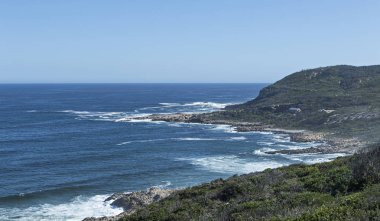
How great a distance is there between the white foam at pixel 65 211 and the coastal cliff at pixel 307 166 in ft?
16.2

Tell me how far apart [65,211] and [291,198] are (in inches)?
918

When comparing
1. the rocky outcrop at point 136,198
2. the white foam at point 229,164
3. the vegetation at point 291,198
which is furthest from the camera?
the white foam at point 229,164

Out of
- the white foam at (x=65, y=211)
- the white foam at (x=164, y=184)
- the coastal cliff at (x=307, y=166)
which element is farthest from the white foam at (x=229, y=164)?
the white foam at (x=65, y=211)

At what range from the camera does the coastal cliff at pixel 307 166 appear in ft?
55.2

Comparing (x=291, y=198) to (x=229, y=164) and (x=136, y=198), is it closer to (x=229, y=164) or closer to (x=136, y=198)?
(x=136, y=198)

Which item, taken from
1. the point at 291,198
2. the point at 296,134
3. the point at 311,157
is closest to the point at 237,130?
the point at 296,134

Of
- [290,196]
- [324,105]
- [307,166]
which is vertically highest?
[290,196]

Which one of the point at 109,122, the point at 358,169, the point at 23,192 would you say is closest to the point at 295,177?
the point at 358,169

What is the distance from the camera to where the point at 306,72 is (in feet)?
522

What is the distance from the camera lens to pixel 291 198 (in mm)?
18844

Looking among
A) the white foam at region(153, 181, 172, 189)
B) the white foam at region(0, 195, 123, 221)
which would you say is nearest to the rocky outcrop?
the white foam at region(0, 195, 123, 221)

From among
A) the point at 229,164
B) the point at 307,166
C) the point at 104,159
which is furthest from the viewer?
the point at 104,159

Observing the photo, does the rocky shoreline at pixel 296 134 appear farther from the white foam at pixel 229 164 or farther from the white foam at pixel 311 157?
the white foam at pixel 229 164

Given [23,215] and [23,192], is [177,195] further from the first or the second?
[23,192]
